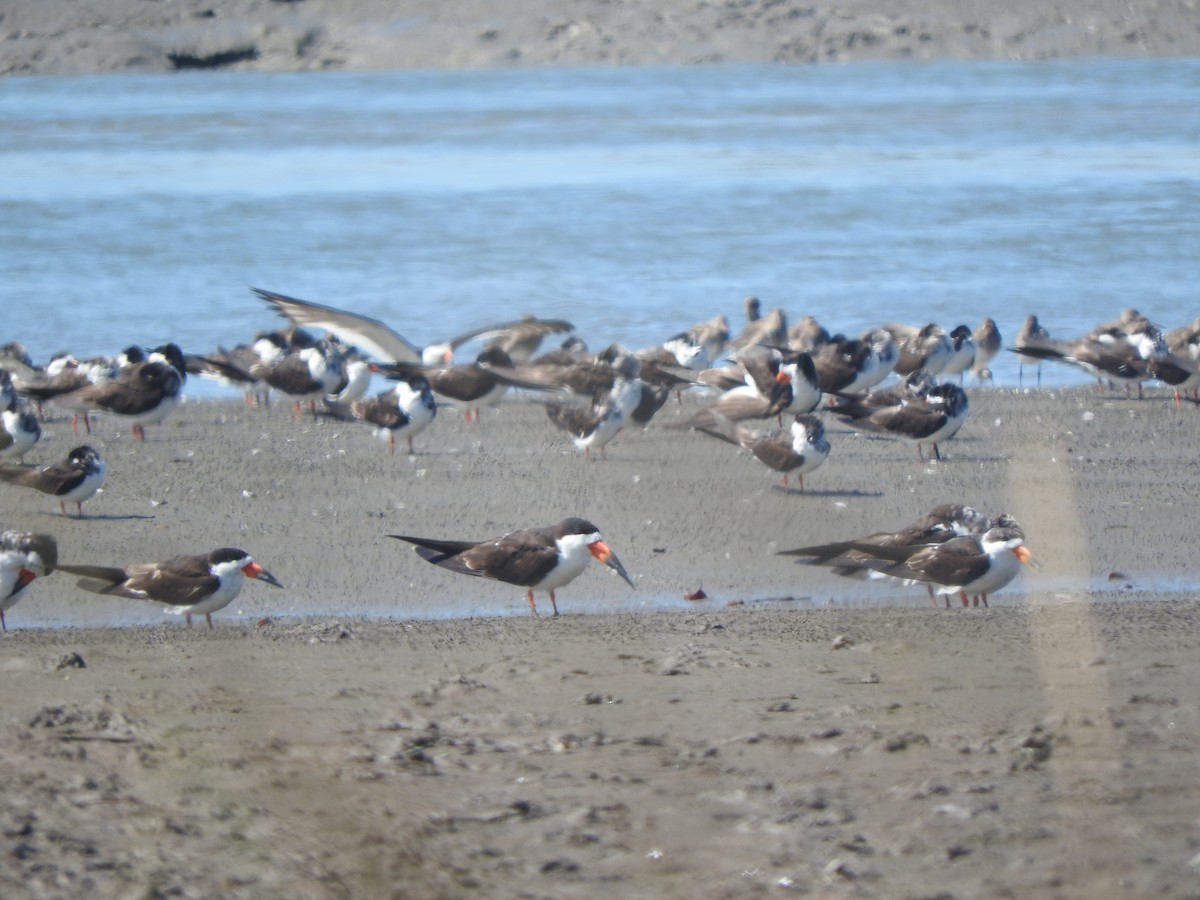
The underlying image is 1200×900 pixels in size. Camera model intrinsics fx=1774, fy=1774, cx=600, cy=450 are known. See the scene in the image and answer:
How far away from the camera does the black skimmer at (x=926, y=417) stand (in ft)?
35.2

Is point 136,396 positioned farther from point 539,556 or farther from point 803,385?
point 539,556

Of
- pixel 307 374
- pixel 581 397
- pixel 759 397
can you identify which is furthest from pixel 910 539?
pixel 307 374

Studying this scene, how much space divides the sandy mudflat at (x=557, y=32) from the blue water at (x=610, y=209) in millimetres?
4314

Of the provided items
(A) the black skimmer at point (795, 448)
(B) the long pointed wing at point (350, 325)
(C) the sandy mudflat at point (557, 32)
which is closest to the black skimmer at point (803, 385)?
(A) the black skimmer at point (795, 448)

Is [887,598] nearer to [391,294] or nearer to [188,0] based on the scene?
[391,294]

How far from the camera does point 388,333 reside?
41.5 ft

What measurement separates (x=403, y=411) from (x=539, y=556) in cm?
376

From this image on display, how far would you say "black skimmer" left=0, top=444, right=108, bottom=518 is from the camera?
30.7 feet

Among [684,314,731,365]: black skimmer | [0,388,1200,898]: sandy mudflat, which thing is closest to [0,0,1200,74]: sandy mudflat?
[684,314,731,365]: black skimmer

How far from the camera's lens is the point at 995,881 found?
4.38 meters

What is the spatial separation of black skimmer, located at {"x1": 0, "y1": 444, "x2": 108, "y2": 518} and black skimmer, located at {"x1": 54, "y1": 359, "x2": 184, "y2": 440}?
2159 mm

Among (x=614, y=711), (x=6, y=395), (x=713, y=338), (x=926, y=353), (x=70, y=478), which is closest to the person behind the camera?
(x=614, y=711)

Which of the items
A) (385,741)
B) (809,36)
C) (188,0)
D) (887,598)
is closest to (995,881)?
(385,741)

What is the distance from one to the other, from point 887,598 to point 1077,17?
159 ft
